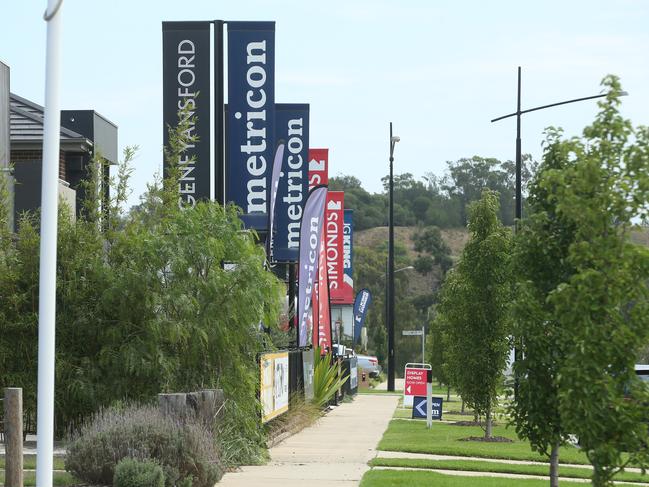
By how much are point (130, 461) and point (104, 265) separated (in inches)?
206

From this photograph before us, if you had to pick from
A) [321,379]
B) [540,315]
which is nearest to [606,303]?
[540,315]

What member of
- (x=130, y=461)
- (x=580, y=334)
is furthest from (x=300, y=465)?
(x=580, y=334)

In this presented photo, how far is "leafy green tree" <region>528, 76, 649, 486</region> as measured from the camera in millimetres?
9195

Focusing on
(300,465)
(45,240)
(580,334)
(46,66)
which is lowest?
(300,465)

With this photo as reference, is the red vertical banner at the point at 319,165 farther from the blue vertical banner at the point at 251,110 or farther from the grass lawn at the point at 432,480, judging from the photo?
the grass lawn at the point at 432,480

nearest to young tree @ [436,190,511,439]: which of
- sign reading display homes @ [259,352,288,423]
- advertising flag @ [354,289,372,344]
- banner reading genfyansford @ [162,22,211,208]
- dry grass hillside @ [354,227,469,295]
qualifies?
sign reading display homes @ [259,352,288,423]

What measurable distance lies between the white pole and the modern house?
468 inches

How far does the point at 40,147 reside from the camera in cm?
2806

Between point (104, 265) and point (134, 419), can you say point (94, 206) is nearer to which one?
point (104, 265)

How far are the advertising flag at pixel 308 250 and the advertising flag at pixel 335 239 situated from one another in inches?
547

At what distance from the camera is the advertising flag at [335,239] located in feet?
133

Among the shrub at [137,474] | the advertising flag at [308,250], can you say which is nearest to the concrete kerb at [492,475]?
the shrub at [137,474]

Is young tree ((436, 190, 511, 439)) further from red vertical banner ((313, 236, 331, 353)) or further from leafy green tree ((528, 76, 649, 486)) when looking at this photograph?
leafy green tree ((528, 76, 649, 486))

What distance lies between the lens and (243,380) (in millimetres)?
17094
